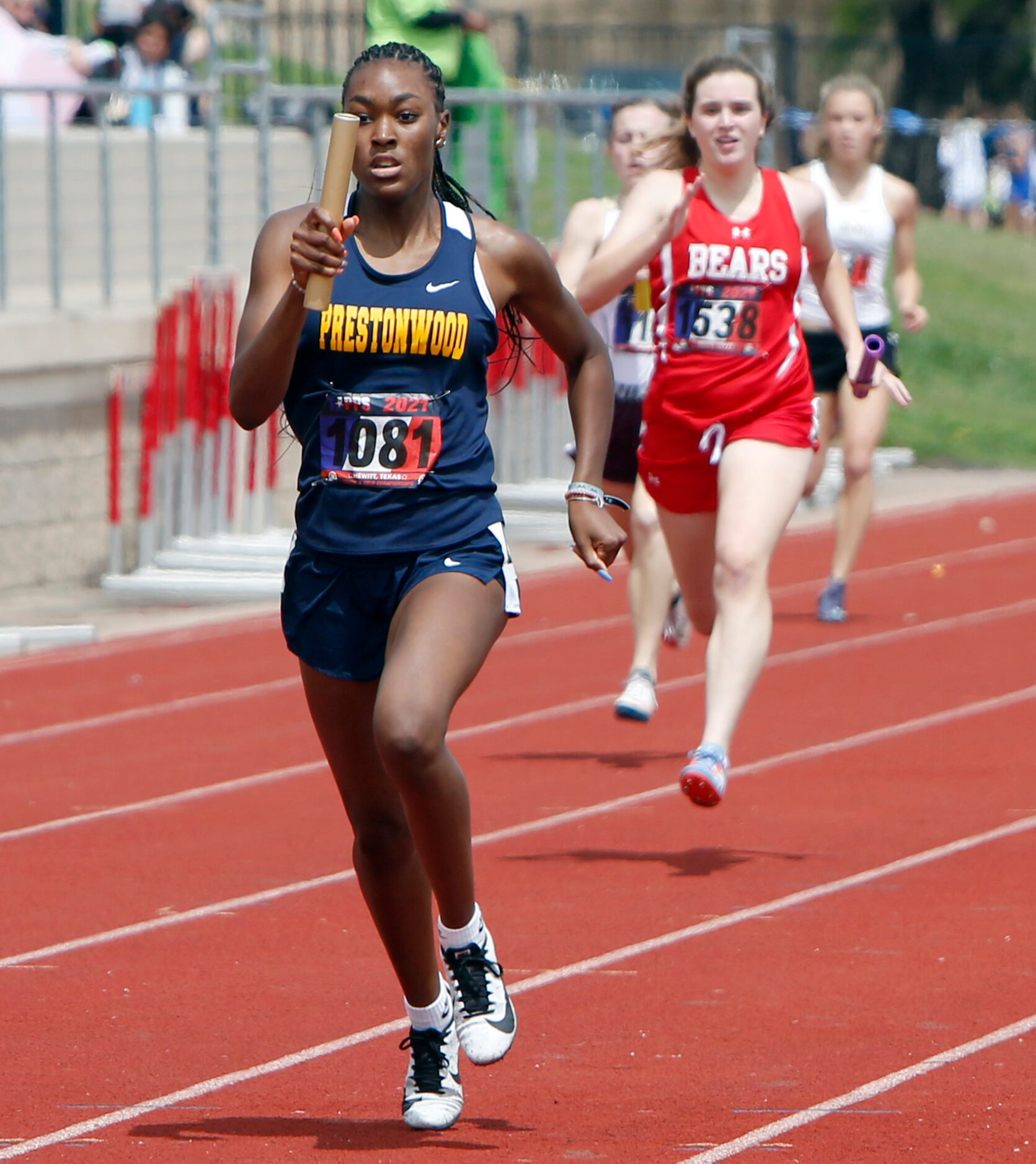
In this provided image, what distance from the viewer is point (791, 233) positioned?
7.05 metres

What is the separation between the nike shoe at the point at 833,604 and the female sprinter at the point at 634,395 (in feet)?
7.08

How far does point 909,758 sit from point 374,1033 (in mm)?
3407

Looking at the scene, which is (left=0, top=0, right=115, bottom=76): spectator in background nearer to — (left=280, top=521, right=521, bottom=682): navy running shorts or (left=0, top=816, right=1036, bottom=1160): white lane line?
(left=0, top=816, right=1036, bottom=1160): white lane line

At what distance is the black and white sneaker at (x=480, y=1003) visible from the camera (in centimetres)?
425

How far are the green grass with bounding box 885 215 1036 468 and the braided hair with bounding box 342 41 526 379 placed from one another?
45.3 ft

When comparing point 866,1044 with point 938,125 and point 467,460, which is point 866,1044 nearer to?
point 467,460

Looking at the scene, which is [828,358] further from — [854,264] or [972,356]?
[972,356]

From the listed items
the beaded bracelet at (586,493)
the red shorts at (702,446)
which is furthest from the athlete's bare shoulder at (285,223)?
the red shorts at (702,446)

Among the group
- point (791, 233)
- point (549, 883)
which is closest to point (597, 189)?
point (791, 233)

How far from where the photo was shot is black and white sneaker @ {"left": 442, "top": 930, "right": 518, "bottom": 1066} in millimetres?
4250

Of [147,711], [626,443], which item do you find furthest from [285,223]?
[147,711]

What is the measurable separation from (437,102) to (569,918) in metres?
2.36

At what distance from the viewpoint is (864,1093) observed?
14.7 ft

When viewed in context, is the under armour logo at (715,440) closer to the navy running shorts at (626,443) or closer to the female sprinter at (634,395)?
the female sprinter at (634,395)
